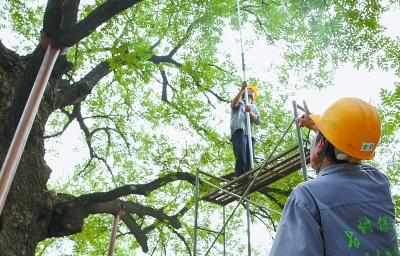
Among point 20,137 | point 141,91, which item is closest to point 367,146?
point 20,137

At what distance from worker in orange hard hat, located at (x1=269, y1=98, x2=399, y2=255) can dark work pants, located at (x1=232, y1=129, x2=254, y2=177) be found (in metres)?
4.48

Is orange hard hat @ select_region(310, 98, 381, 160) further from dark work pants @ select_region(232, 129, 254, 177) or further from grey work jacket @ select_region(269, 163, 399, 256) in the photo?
dark work pants @ select_region(232, 129, 254, 177)

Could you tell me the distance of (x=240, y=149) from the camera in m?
6.38

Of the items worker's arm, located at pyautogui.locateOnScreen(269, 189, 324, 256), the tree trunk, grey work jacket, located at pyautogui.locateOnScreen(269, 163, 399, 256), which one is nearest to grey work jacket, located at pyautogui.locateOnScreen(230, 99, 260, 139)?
the tree trunk

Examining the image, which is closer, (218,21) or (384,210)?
(384,210)

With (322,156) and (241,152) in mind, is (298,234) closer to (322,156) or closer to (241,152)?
(322,156)

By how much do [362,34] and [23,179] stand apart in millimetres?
5468

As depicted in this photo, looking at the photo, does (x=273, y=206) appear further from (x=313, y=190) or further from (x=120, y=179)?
(x=313, y=190)

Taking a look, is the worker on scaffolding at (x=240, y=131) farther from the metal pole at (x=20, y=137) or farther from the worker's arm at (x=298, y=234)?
the worker's arm at (x=298, y=234)

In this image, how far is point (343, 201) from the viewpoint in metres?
1.39

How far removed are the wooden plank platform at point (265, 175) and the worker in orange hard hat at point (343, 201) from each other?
2.77 meters

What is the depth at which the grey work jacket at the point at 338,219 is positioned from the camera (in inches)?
49.5

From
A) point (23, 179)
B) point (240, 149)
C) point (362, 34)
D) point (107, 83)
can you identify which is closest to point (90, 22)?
point (23, 179)

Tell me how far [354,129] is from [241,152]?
15.2 feet
